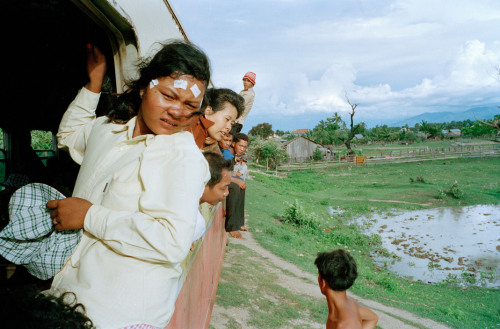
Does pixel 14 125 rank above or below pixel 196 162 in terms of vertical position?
above

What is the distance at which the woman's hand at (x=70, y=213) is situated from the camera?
1.25 metres

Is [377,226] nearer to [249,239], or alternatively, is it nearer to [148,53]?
[249,239]

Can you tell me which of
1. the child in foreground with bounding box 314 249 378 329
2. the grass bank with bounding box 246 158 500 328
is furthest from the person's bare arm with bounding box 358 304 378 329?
the grass bank with bounding box 246 158 500 328

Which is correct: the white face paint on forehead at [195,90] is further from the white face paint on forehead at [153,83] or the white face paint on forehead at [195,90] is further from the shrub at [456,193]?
the shrub at [456,193]

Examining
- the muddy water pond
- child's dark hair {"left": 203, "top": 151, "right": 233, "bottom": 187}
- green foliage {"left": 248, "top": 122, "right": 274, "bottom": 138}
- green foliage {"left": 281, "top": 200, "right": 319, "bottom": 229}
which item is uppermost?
green foliage {"left": 248, "top": 122, "right": 274, "bottom": 138}

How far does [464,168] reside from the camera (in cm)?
3675

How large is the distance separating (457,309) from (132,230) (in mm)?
9612

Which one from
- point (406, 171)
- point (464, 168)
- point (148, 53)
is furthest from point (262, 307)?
point (464, 168)

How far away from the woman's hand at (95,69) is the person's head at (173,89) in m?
0.51

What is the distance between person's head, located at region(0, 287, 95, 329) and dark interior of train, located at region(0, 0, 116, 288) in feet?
5.54

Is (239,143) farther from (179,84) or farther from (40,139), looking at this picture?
(40,139)

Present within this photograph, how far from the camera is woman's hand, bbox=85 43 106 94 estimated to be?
6.42ft

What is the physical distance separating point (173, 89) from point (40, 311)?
97cm

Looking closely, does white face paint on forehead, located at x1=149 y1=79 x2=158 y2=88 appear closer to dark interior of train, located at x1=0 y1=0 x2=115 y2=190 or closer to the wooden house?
dark interior of train, located at x1=0 y1=0 x2=115 y2=190
